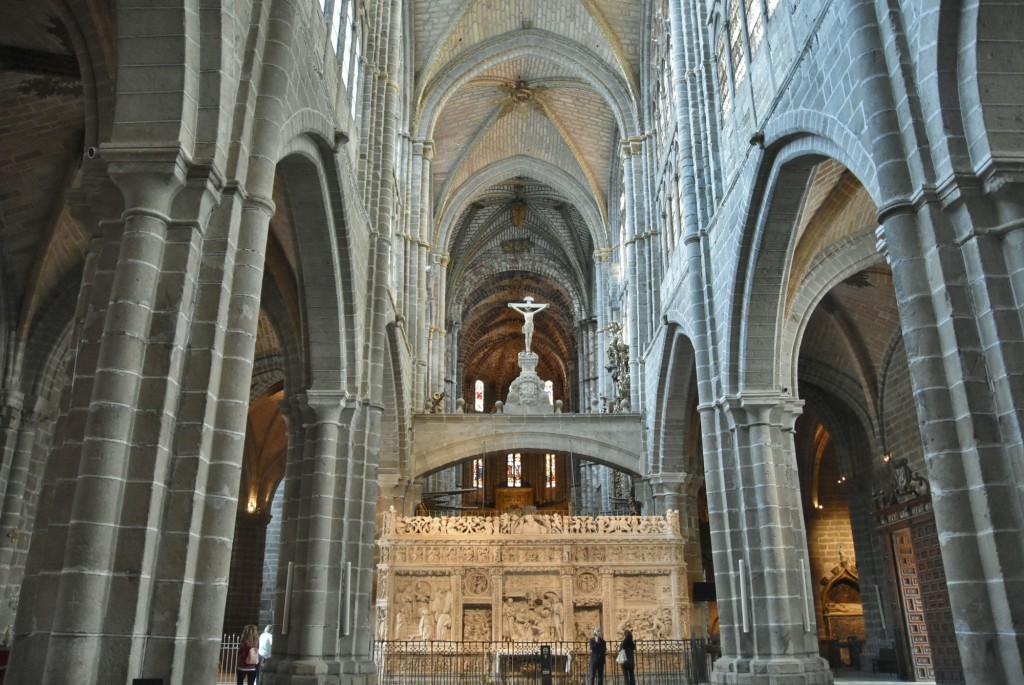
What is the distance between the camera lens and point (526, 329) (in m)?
27.2

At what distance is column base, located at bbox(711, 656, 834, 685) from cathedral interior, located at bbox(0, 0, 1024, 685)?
0.05 m

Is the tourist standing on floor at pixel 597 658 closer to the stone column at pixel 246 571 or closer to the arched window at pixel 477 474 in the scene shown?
the stone column at pixel 246 571

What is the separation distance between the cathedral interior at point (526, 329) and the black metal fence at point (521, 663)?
1.83 ft

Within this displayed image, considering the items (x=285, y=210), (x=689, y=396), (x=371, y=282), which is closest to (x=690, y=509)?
(x=689, y=396)

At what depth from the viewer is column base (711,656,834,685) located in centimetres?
1182

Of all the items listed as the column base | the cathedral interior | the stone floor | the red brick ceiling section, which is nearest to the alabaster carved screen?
the cathedral interior

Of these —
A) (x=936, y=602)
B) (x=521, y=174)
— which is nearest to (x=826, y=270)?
(x=936, y=602)

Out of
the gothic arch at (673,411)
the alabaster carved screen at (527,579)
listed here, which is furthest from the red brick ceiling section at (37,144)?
the gothic arch at (673,411)

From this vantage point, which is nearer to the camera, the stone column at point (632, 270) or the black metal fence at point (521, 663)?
the black metal fence at point (521, 663)

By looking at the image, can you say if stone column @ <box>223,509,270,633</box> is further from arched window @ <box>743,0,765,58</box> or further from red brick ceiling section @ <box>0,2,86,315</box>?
arched window @ <box>743,0,765,58</box>

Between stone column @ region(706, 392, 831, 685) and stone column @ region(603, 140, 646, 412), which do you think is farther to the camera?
stone column @ region(603, 140, 646, 412)

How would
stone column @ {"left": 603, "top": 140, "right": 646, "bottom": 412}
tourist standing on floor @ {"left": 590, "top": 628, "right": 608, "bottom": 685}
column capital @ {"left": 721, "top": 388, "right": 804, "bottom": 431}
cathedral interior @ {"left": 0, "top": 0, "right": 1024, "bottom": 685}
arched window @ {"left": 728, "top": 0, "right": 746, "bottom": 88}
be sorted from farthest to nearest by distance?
stone column @ {"left": 603, "top": 140, "right": 646, "bottom": 412} → arched window @ {"left": 728, "top": 0, "right": 746, "bottom": 88} → tourist standing on floor @ {"left": 590, "top": 628, "right": 608, "bottom": 685} → column capital @ {"left": 721, "top": 388, "right": 804, "bottom": 431} → cathedral interior @ {"left": 0, "top": 0, "right": 1024, "bottom": 685}

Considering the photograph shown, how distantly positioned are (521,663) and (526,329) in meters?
13.0

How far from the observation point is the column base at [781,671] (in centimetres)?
1182
